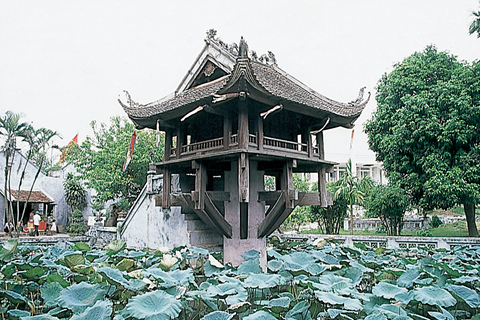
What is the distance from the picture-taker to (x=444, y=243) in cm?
950

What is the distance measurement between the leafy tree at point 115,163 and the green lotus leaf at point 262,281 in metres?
13.9

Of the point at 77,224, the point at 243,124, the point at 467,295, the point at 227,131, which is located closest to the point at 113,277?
the point at 467,295

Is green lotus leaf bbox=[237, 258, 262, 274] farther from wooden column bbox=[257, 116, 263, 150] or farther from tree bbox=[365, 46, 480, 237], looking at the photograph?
tree bbox=[365, 46, 480, 237]

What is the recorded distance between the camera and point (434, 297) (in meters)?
3.23

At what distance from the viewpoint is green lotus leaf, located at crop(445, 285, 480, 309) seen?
137 inches

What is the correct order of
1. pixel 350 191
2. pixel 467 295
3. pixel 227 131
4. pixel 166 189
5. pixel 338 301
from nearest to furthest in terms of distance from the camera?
pixel 338 301 < pixel 467 295 < pixel 227 131 < pixel 166 189 < pixel 350 191

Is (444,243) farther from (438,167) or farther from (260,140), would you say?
(260,140)

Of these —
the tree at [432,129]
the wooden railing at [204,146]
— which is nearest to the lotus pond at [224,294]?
Result: the wooden railing at [204,146]

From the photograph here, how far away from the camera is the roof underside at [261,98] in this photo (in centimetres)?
671

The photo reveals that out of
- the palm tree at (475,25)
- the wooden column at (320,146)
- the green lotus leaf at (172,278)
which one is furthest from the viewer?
the palm tree at (475,25)

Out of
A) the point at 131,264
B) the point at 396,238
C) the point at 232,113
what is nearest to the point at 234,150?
the point at 232,113

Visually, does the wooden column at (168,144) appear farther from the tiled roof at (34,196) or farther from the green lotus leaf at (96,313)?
the tiled roof at (34,196)

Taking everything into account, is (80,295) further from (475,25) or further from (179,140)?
(475,25)

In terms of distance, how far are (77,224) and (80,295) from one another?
18581 mm
